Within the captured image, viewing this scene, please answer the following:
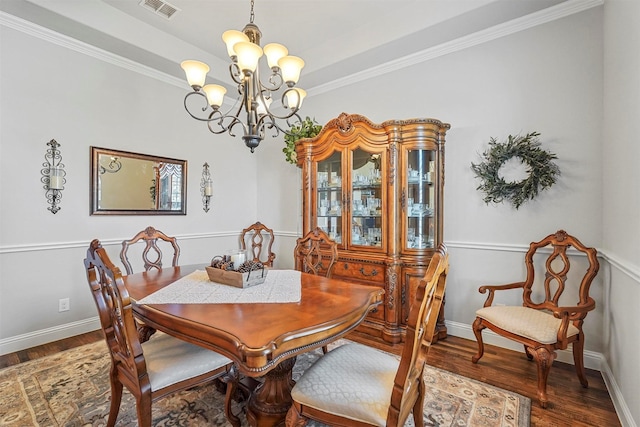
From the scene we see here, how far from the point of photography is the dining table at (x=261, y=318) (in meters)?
1.11

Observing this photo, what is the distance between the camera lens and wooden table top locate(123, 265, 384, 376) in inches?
42.1

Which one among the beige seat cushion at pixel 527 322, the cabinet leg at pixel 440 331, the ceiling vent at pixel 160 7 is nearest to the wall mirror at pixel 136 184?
the ceiling vent at pixel 160 7

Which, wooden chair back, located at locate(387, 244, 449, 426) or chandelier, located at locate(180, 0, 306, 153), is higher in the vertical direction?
chandelier, located at locate(180, 0, 306, 153)

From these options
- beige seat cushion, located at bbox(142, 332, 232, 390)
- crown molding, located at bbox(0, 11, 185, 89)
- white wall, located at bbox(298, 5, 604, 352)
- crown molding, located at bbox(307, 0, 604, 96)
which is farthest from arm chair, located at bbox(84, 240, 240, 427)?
crown molding, located at bbox(307, 0, 604, 96)

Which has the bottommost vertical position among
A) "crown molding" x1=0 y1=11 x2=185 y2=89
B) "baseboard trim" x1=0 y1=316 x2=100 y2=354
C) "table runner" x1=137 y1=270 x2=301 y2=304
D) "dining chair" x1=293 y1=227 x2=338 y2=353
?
"baseboard trim" x1=0 y1=316 x2=100 y2=354

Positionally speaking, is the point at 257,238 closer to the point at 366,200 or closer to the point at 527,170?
the point at 366,200

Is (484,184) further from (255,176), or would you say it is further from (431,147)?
(255,176)

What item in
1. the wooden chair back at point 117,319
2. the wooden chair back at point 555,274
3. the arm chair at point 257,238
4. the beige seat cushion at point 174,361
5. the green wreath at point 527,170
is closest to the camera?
the wooden chair back at point 117,319

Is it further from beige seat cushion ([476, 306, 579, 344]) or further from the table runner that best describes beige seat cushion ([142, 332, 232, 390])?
beige seat cushion ([476, 306, 579, 344])

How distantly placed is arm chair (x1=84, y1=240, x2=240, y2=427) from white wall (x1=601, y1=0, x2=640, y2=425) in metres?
2.16

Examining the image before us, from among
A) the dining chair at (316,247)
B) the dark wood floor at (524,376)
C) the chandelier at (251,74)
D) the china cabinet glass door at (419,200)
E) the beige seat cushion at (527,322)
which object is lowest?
the dark wood floor at (524,376)

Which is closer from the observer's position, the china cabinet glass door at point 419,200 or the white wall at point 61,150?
the white wall at point 61,150

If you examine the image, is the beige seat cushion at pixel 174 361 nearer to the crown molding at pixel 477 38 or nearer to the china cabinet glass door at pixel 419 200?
the china cabinet glass door at pixel 419 200

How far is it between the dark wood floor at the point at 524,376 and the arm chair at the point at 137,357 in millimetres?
1697
